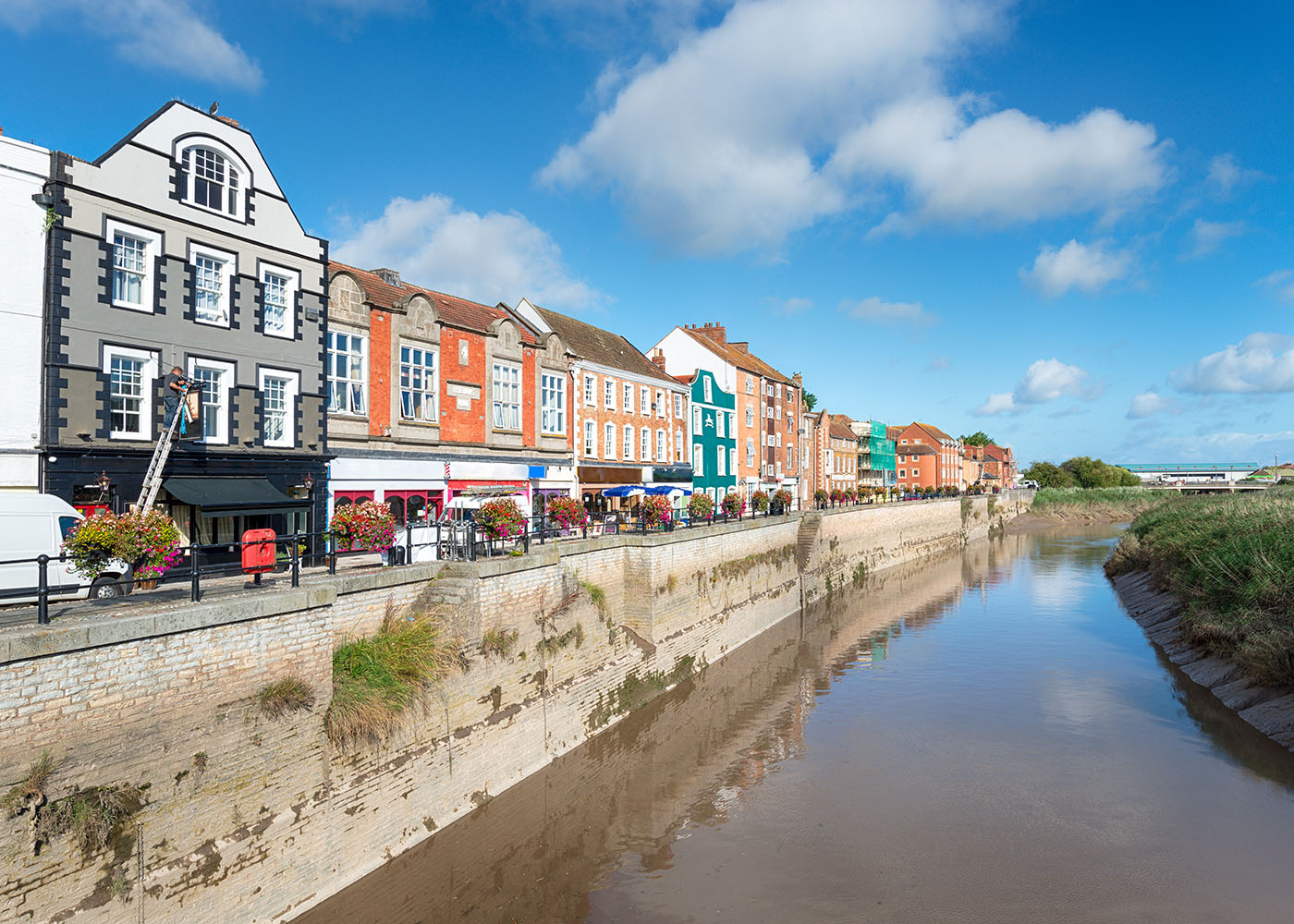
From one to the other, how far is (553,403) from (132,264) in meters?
16.1

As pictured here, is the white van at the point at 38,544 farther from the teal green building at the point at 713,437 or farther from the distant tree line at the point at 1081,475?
the distant tree line at the point at 1081,475

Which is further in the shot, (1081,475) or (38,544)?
(1081,475)

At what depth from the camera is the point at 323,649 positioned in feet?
39.4

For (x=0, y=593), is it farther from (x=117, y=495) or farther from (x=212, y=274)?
(x=212, y=274)

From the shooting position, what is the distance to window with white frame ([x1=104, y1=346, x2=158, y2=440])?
650 inches

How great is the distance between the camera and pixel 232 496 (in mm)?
18219

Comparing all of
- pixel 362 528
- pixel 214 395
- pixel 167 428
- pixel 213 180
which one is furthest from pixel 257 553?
pixel 213 180

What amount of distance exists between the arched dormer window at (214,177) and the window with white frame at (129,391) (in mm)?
4206

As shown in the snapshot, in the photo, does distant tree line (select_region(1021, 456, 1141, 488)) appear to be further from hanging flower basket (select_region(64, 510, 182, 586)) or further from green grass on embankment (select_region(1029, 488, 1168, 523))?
hanging flower basket (select_region(64, 510, 182, 586))

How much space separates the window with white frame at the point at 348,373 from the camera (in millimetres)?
22156

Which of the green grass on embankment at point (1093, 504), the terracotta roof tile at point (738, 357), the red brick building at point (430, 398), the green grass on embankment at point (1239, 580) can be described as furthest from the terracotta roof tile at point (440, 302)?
the green grass on embankment at point (1093, 504)

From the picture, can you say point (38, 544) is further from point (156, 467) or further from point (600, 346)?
point (600, 346)

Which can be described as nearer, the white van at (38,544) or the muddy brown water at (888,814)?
the white van at (38,544)

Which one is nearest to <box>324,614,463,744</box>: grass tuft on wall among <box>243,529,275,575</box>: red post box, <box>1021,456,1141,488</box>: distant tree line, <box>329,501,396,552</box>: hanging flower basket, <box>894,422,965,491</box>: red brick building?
<box>329,501,396,552</box>: hanging flower basket
